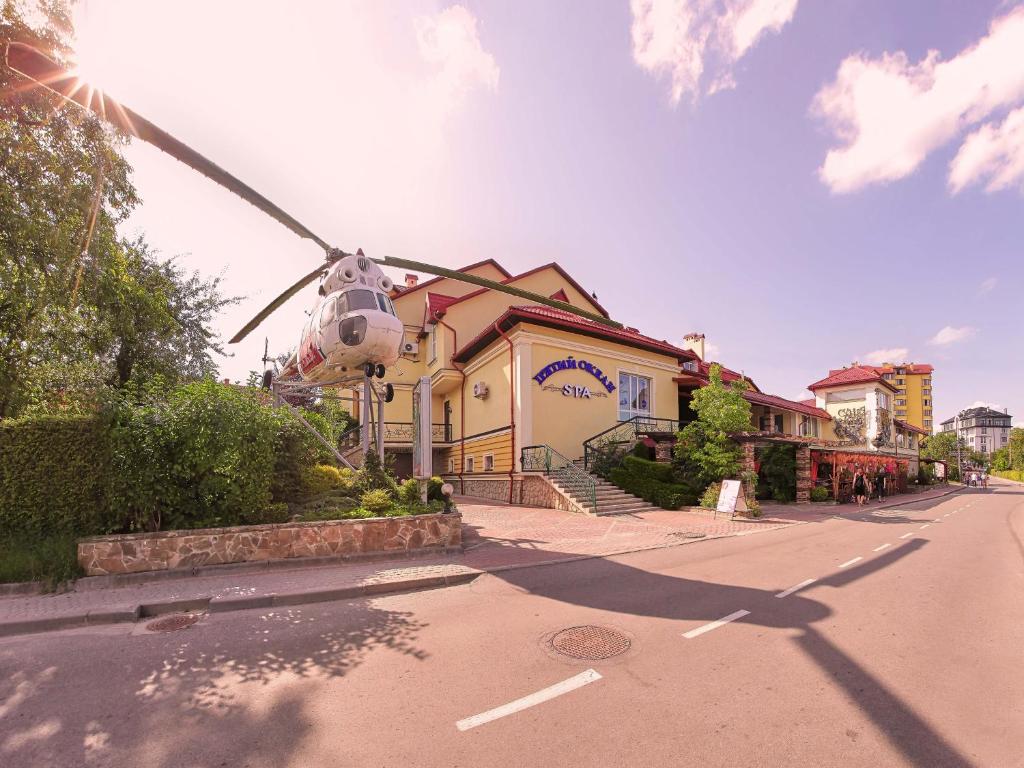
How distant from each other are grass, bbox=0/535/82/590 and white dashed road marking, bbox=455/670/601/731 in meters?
6.83

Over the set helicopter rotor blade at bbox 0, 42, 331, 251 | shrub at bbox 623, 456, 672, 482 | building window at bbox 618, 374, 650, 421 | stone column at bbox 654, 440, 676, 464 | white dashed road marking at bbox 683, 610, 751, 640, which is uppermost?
helicopter rotor blade at bbox 0, 42, 331, 251

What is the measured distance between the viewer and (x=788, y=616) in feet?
17.5

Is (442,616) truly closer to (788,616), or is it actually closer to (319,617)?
(319,617)

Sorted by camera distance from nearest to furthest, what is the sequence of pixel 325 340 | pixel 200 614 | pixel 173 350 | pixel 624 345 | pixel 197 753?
pixel 197 753 → pixel 200 614 → pixel 325 340 → pixel 173 350 → pixel 624 345

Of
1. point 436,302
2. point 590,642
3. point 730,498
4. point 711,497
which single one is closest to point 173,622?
point 590,642

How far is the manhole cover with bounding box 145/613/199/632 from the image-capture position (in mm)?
5320

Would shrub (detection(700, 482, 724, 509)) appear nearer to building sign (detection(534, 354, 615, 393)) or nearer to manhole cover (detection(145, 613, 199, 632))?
building sign (detection(534, 354, 615, 393))

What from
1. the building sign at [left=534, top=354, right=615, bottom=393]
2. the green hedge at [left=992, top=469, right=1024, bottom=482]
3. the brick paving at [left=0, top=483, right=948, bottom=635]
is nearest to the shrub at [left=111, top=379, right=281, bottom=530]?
the brick paving at [left=0, top=483, right=948, bottom=635]

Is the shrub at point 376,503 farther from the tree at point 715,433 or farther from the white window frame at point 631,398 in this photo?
the white window frame at point 631,398

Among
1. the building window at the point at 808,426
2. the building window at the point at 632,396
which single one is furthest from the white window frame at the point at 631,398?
the building window at the point at 808,426

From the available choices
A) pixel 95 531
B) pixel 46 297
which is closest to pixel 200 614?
pixel 95 531

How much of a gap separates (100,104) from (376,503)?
697 centimetres

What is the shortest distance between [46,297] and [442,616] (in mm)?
10698

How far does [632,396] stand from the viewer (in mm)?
21125
